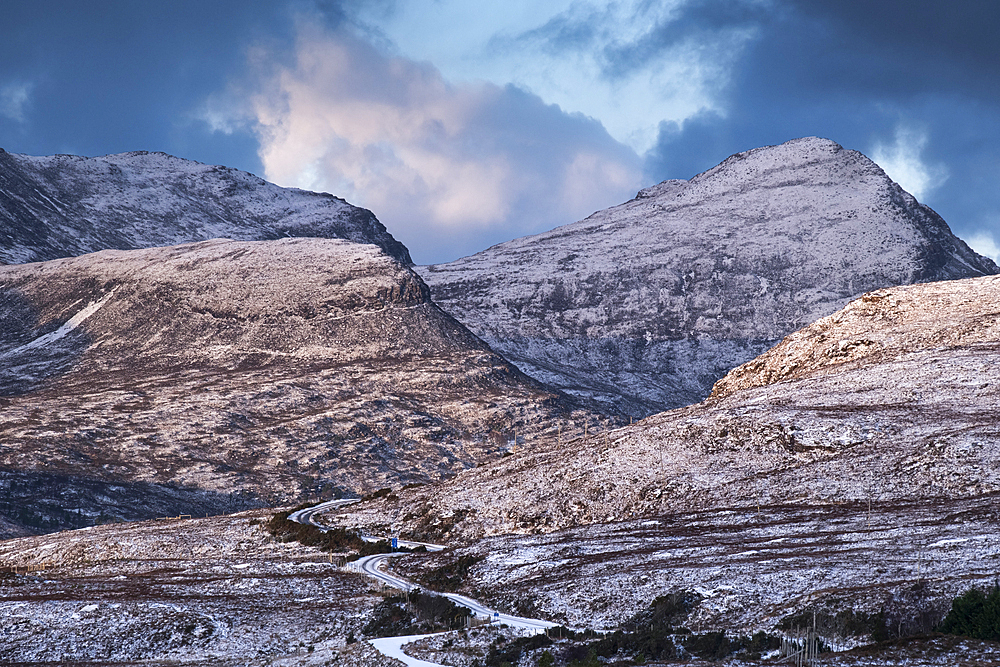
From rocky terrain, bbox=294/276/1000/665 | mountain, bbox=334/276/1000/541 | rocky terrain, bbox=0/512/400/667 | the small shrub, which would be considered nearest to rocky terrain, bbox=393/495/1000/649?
rocky terrain, bbox=294/276/1000/665

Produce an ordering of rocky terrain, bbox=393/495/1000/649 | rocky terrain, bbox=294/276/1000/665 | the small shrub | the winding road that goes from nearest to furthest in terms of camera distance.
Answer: the small shrub → rocky terrain, bbox=393/495/1000/649 → the winding road → rocky terrain, bbox=294/276/1000/665

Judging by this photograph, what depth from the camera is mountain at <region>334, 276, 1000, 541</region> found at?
9869cm

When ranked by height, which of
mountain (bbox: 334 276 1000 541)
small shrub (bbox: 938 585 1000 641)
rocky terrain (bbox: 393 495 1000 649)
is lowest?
small shrub (bbox: 938 585 1000 641)

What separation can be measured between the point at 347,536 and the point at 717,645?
59.9m

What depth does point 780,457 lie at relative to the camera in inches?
4284

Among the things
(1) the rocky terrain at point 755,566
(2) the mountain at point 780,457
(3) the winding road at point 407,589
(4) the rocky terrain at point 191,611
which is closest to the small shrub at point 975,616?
(1) the rocky terrain at point 755,566

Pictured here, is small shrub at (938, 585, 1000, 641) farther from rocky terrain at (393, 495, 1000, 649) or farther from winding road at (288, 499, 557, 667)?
winding road at (288, 499, 557, 667)

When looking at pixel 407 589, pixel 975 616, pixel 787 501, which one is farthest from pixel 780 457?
pixel 975 616

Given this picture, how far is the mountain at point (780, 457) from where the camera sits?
98.7 meters

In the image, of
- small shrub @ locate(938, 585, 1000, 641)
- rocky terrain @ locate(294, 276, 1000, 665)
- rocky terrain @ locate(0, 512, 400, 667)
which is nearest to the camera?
small shrub @ locate(938, 585, 1000, 641)

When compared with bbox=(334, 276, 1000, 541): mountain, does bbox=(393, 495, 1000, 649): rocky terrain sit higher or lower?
lower

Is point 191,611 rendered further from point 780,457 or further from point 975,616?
point 780,457

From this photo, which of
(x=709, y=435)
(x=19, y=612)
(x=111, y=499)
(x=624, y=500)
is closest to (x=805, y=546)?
(x=624, y=500)

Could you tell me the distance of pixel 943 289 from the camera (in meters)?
160
